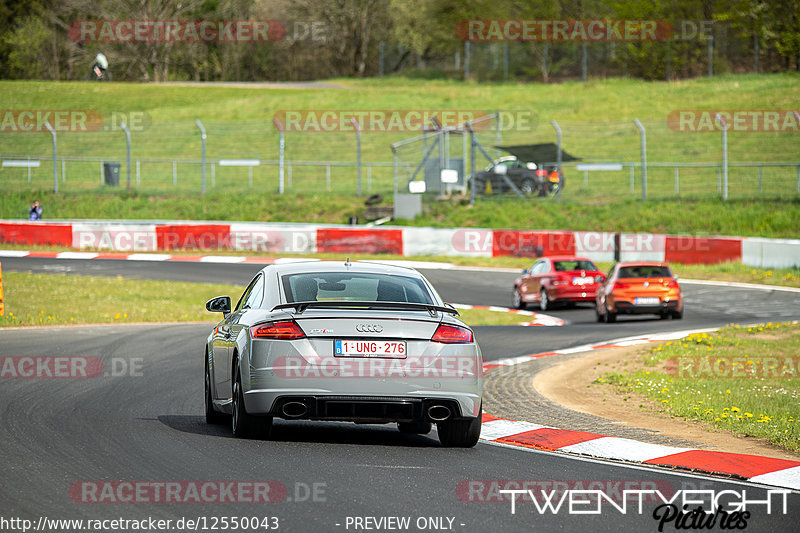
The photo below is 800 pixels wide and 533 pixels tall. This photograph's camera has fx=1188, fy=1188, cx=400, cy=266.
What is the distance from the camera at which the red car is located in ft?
84.8

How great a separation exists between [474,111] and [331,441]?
2007 inches

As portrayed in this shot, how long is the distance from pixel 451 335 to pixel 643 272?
15.5m

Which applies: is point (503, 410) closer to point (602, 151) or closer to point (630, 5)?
point (602, 151)

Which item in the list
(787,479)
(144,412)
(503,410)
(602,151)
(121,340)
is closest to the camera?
(787,479)

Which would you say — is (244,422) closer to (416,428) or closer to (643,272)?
(416,428)

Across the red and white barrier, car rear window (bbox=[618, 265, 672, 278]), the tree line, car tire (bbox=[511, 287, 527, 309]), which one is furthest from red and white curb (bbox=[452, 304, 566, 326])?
the tree line

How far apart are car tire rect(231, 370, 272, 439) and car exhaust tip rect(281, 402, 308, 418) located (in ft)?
0.98

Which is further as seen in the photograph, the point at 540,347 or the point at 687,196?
the point at 687,196

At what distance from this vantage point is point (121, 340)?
17344 millimetres

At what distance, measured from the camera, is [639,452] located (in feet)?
28.9

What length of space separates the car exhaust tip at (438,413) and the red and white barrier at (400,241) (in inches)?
943

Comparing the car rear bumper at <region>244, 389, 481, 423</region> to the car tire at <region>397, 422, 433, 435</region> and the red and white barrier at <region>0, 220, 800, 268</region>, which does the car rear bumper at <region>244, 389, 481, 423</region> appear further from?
the red and white barrier at <region>0, 220, 800, 268</region>

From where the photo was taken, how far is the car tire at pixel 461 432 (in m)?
8.77

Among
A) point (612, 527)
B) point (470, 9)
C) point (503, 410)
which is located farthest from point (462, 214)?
point (470, 9)
